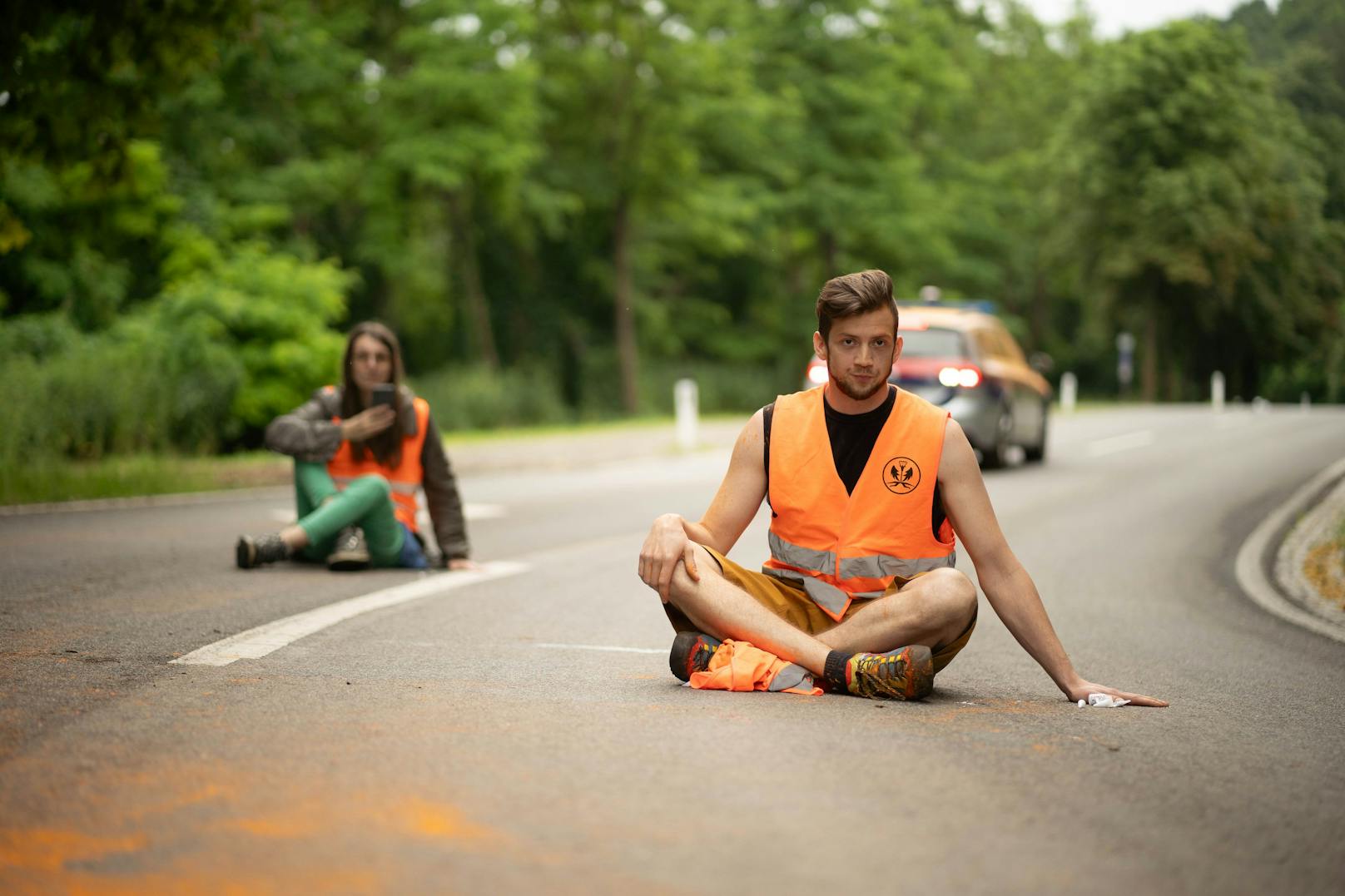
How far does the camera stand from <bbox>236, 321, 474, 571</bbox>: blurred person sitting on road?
9.31 metres

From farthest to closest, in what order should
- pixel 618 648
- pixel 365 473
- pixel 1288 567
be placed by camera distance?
pixel 1288 567, pixel 365 473, pixel 618 648

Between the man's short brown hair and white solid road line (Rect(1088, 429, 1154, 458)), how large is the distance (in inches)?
726

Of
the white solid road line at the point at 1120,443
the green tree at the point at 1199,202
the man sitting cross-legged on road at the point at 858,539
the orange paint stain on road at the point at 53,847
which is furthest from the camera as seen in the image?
the white solid road line at the point at 1120,443

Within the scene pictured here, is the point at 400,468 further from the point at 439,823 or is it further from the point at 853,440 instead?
the point at 439,823

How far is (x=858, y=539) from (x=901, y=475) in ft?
0.94

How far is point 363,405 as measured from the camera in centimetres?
958

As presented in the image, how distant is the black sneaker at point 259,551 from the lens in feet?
31.0

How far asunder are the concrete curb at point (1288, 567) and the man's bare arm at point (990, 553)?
317cm

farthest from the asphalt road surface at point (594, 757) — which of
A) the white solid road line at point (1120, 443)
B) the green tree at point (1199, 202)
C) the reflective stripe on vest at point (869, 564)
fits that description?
the white solid road line at point (1120, 443)

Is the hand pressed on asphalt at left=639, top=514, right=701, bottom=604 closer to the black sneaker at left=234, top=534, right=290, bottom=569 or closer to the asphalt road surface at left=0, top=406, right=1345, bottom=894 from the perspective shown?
the asphalt road surface at left=0, top=406, right=1345, bottom=894

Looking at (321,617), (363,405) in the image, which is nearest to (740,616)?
(321,617)

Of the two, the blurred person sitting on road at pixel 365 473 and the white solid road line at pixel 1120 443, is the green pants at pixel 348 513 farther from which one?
the white solid road line at pixel 1120 443

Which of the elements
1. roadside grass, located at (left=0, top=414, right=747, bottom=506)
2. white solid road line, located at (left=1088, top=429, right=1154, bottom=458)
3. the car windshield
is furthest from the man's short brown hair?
white solid road line, located at (left=1088, top=429, right=1154, bottom=458)

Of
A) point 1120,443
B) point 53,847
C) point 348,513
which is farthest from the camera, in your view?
point 1120,443
